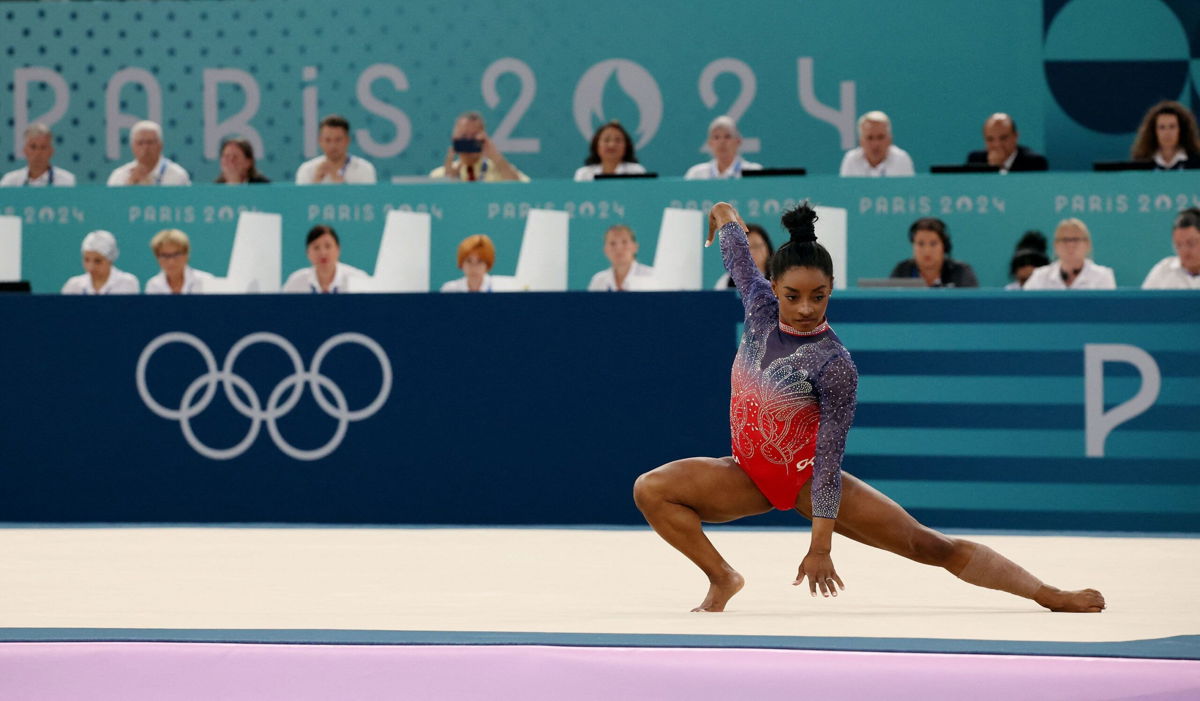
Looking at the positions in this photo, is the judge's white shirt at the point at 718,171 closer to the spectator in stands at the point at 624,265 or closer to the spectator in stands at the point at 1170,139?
the spectator in stands at the point at 624,265

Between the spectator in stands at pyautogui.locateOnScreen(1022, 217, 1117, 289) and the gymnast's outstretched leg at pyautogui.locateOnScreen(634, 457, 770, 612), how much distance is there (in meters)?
4.47

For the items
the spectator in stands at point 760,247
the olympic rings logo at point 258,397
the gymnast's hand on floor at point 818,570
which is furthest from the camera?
the spectator in stands at point 760,247

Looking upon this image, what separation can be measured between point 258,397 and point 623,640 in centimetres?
409

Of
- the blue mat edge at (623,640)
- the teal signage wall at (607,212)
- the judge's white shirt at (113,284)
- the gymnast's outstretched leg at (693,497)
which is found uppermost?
the teal signage wall at (607,212)

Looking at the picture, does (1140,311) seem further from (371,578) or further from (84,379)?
(84,379)

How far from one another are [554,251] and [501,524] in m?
2.10

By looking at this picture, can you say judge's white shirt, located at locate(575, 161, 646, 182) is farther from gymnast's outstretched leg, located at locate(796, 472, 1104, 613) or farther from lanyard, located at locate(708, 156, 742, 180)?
gymnast's outstretched leg, located at locate(796, 472, 1104, 613)

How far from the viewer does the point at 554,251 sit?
29.2 feet

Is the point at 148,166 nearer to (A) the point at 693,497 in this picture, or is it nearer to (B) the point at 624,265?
(B) the point at 624,265

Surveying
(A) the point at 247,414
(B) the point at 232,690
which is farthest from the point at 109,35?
(B) the point at 232,690

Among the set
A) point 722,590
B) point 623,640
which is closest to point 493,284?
point 722,590

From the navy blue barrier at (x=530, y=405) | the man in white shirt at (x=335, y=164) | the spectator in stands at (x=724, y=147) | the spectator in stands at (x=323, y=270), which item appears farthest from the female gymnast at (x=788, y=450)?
the man in white shirt at (x=335, y=164)

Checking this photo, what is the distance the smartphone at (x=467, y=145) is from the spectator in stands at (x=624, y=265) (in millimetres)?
1281

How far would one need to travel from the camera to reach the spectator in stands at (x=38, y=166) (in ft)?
34.5
